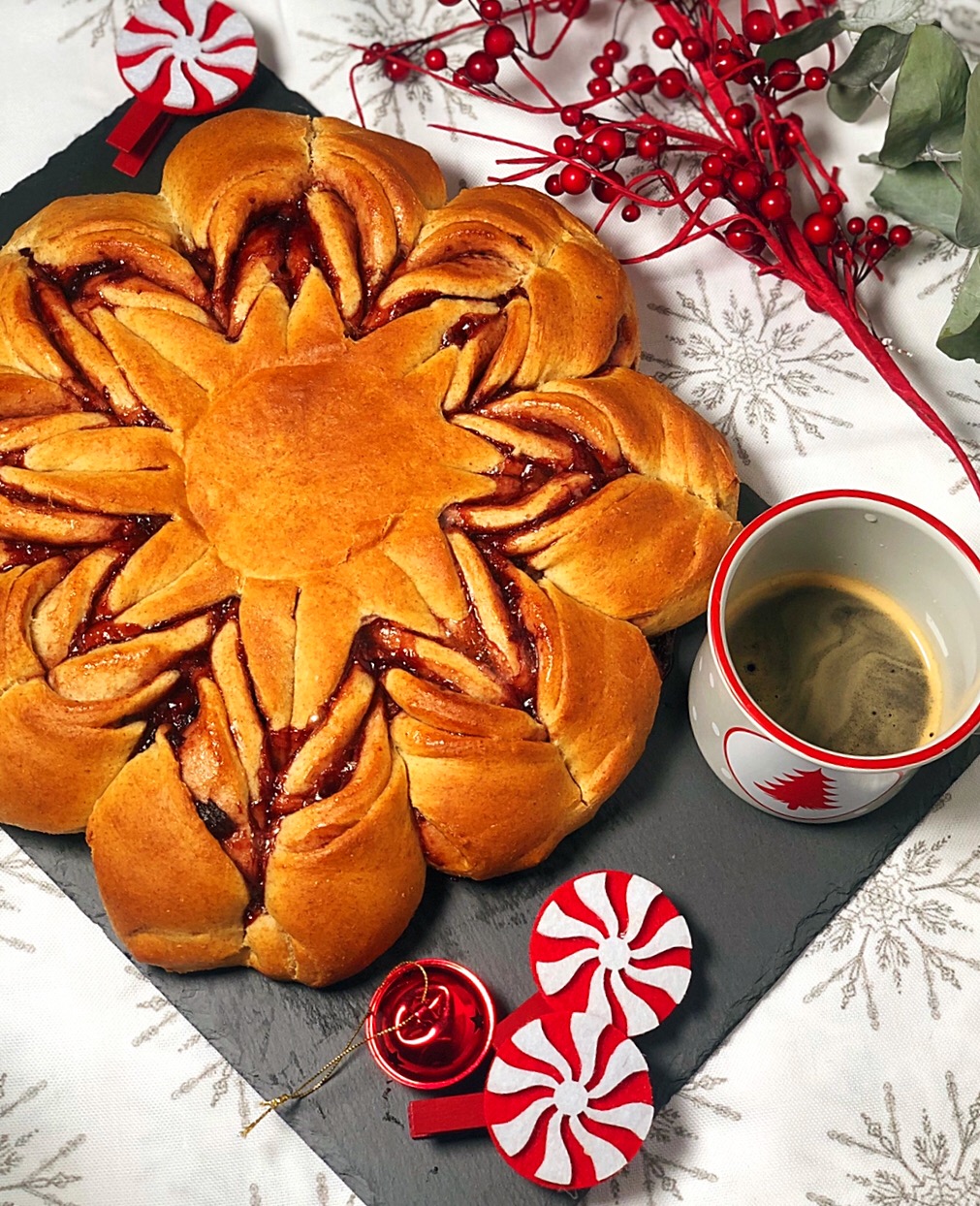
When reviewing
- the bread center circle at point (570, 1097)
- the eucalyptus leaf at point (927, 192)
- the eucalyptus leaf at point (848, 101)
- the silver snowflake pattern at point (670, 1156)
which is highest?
the eucalyptus leaf at point (848, 101)

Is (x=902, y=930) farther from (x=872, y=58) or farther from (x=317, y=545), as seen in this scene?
(x=872, y=58)

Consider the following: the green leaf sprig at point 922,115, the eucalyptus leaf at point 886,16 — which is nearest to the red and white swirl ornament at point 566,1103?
the green leaf sprig at point 922,115

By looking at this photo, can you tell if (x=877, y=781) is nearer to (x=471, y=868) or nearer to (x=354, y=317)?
(x=471, y=868)

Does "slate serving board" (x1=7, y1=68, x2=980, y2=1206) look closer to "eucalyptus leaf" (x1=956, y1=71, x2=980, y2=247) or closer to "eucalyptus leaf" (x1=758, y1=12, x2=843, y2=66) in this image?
"eucalyptus leaf" (x1=956, y1=71, x2=980, y2=247)

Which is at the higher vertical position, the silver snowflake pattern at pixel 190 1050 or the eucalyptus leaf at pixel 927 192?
the eucalyptus leaf at pixel 927 192

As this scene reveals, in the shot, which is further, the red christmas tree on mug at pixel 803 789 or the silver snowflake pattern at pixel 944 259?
the silver snowflake pattern at pixel 944 259

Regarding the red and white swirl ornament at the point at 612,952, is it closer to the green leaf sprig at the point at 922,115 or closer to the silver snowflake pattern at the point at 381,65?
the green leaf sprig at the point at 922,115
